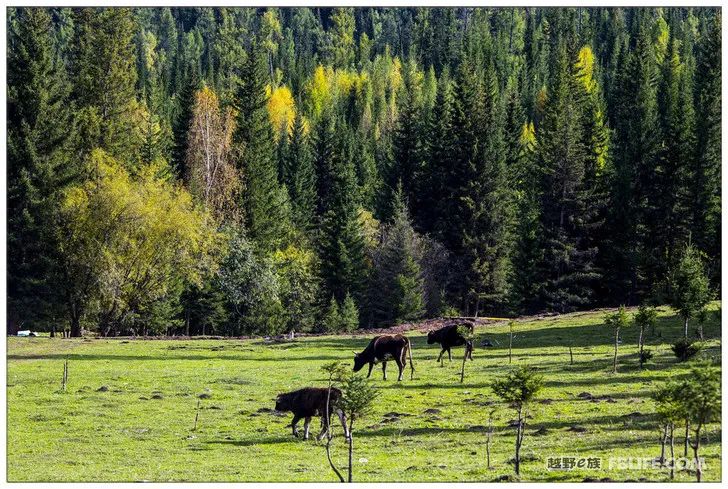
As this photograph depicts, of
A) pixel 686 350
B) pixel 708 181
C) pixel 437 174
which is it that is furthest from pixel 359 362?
pixel 437 174

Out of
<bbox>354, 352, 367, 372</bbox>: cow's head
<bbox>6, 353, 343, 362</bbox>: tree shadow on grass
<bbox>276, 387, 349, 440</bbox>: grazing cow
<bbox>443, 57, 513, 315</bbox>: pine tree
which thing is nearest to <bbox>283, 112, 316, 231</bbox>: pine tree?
<bbox>443, 57, 513, 315</bbox>: pine tree

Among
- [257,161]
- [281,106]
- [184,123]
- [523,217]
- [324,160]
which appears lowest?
[523,217]

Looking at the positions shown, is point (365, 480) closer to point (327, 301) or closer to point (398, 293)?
point (398, 293)

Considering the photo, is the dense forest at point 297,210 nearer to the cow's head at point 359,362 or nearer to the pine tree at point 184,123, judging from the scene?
the pine tree at point 184,123

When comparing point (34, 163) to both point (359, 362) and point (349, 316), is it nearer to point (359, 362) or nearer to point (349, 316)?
point (349, 316)

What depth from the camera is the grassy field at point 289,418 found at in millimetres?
24938

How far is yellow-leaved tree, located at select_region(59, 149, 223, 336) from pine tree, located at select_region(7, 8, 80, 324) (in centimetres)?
206

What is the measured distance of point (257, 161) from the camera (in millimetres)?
93375

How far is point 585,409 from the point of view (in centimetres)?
3172

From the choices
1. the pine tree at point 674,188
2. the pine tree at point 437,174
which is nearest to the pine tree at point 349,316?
the pine tree at point 437,174

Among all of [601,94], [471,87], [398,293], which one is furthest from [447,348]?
[601,94]

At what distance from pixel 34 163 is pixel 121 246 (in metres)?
10.2

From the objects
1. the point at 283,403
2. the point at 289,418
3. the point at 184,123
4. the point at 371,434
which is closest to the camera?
the point at 371,434

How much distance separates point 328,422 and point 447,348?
18.1 meters
